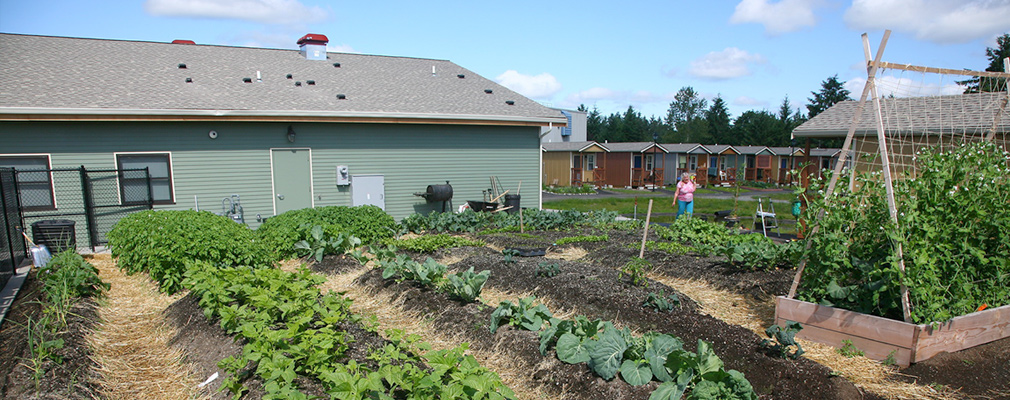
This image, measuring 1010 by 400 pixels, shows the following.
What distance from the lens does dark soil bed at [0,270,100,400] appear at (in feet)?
12.3

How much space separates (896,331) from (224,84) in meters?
13.0

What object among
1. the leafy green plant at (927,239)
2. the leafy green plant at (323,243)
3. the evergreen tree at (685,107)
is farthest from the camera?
the evergreen tree at (685,107)

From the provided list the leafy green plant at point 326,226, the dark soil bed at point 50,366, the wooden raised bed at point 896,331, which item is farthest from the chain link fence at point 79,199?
the wooden raised bed at point 896,331

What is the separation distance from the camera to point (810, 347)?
15.8ft

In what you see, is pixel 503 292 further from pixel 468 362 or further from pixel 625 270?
pixel 468 362

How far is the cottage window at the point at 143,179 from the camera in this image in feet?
35.8

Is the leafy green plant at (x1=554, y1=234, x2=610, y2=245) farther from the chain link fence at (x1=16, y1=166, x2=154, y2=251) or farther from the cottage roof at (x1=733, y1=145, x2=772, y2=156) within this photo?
the cottage roof at (x1=733, y1=145, x2=772, y2=156)

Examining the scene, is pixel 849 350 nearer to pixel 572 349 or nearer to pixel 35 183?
pixel 572 349

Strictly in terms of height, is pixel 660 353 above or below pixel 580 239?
above

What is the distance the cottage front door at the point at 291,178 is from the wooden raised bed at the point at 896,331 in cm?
1022

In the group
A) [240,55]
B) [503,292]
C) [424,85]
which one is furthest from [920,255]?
[240,55]

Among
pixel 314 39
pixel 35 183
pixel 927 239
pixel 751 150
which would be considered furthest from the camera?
pixel 751 150

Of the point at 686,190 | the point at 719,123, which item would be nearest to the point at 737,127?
the point at 719,123

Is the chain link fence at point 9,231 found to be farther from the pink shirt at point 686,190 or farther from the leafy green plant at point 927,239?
the pink shirt at point 686,190
